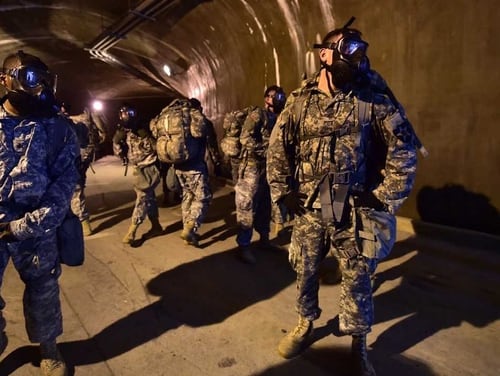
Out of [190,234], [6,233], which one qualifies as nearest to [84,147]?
[190,234]

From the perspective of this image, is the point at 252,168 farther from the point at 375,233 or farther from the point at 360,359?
the point at 360,359

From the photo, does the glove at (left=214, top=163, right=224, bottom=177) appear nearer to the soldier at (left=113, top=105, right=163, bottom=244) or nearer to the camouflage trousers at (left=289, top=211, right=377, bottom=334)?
the soldier at (left=113, top=105, right=163, bottom=244)

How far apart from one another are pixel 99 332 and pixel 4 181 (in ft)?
4.85

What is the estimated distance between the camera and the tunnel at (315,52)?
396 cm

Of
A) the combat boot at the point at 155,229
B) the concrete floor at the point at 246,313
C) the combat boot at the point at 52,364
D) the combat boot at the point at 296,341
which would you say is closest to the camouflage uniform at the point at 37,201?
the combat boot at the point at 52,364

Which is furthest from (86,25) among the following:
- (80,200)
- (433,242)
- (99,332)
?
(433,242)

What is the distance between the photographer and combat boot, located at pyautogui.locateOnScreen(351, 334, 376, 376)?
2.33 m

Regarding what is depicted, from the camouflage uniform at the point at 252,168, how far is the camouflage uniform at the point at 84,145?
251 centimetres

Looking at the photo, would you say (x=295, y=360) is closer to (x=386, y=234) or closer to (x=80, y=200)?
(x=386, y=234)

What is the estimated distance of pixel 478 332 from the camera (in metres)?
2.84

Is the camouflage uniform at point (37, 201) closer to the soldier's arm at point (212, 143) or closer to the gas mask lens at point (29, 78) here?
the gas mask lens at point (29, 78)

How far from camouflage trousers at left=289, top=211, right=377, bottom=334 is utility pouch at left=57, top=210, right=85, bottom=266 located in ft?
4.81

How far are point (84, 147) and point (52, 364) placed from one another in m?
3.79

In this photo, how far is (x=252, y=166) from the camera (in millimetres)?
4422
